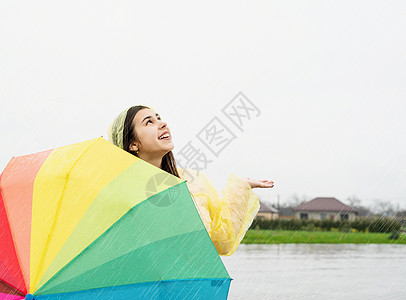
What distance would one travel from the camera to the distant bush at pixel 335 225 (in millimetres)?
25820

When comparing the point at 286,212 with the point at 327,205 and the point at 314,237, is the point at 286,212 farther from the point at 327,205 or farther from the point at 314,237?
the point at 327,205

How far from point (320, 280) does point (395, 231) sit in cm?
1635

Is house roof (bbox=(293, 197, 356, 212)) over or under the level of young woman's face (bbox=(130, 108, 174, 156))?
under

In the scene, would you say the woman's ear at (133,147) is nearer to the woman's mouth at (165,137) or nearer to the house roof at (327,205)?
the woman's mouth at (165,137)

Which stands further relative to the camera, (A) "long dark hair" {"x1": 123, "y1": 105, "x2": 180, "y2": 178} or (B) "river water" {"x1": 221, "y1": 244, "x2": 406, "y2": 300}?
(B) "river water" {"x1": 221, "y1": 244, "x2": 406, "y2": 300}

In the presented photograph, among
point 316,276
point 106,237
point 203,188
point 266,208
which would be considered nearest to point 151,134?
point 203,188

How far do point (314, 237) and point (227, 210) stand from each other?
2102cm

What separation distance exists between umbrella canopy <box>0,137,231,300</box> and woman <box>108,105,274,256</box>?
0.66m

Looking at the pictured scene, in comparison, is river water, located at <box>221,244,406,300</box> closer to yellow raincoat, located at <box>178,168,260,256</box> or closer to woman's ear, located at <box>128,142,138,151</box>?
yellow raincoat, located at <box>178,168,260,256</box>

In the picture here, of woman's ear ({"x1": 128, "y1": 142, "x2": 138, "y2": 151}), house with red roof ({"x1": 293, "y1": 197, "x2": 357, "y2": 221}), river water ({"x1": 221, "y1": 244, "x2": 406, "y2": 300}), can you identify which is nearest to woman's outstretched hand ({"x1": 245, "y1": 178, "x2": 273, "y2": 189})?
woman's ear ({"x1": 128, "y1": 142, "x2": 138, "y2": 151})

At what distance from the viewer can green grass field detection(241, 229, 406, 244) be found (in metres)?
21.9

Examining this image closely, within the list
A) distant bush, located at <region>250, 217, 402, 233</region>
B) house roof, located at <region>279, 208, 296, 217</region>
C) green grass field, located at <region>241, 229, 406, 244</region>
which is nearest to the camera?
green grass field, located at <region>241, 229, 406, 244</region>

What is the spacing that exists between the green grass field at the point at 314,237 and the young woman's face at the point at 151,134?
1808cm

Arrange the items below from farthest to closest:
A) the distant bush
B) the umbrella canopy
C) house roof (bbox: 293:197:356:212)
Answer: house roof (bbox: 293:197:356:212)
the distant bush
the umbrella canopy
